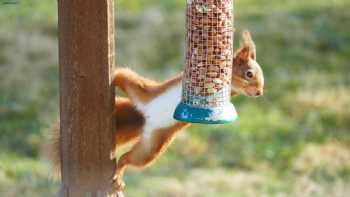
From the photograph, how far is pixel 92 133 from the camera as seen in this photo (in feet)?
10.4

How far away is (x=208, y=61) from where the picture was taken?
3.23 metres

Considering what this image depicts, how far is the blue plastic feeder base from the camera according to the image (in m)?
3.10

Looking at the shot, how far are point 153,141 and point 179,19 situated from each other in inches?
211

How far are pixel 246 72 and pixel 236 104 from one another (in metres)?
3.61

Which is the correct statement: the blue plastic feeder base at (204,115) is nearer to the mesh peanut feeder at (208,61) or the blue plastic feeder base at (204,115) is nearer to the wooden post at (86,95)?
the mesh peanut feeder at (208,61)

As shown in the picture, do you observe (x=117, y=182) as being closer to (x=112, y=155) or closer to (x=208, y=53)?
(x=112, y=155)

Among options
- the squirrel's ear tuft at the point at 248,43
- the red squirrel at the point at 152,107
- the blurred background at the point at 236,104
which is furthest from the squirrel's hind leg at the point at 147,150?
the blurred background at the point at 236,104

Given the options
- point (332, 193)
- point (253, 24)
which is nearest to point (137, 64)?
point (253, 24)

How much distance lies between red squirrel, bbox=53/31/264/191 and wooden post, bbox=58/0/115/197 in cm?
11

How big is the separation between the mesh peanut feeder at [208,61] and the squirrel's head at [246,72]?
11cm

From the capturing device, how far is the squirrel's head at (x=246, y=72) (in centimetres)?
334

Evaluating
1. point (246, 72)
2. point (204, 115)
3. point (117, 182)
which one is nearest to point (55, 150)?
point (117, 182)

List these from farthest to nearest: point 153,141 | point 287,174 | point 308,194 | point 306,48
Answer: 1. point 306,48
2. point 287,174
3. point 308,194
4. point 153,141

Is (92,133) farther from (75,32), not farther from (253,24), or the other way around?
(253,24)
